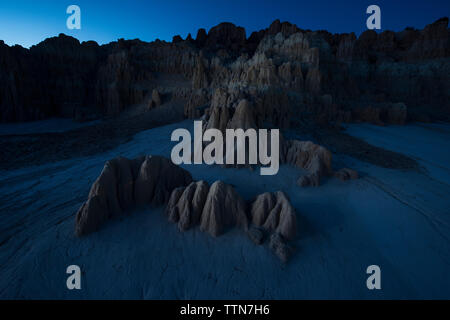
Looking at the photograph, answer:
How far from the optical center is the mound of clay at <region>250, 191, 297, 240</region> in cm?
550

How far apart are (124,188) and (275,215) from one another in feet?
14.2

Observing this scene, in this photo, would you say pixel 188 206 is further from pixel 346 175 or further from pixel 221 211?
pixel 346 175

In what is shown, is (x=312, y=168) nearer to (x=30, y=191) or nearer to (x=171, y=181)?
(x=171, y=181)

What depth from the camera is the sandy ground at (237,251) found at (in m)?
4.32

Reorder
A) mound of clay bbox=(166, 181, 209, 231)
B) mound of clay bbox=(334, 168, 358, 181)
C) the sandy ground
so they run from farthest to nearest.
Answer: mound of clay bbox=(334, 168, 358, 181) → mound of clay bbox=(166, 181, 209, 231) → the sandy ground

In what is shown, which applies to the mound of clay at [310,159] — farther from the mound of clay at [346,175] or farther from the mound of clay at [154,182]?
the mound of clay at [154,182]

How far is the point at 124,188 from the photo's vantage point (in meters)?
6.08

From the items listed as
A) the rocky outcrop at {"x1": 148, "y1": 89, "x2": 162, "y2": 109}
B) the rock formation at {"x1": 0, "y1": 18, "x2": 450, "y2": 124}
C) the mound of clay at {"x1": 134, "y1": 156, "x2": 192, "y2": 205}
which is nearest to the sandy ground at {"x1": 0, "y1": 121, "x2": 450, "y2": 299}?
the mound of clay at {"x1": 134, "y1": 156, "x2": 192, "y2": 205}

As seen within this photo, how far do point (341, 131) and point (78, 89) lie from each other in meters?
32.7

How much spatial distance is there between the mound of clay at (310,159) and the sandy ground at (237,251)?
509 mm

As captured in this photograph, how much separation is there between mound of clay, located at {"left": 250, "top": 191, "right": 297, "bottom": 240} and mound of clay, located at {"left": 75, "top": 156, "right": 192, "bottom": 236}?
276cm

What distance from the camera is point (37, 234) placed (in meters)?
5.50

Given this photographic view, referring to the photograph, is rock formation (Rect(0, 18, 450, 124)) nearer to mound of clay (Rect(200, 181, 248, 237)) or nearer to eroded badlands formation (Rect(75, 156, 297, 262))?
eroded badlands formation (Rect(75, 156, 297, 262))

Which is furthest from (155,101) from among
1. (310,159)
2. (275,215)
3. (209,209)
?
(275,215)
